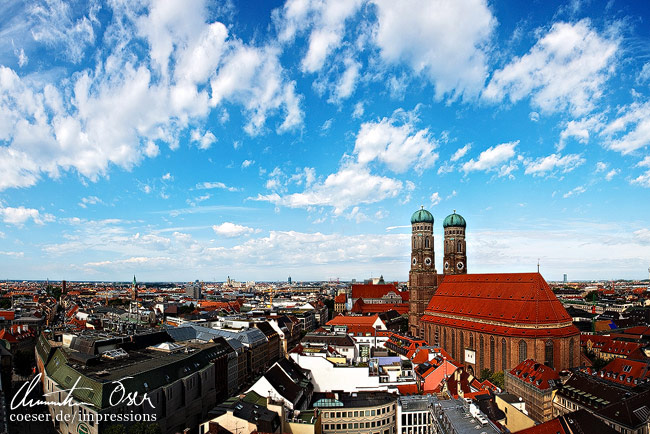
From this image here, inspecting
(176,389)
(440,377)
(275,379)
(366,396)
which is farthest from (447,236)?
(176,389)

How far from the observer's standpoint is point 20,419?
192 feet

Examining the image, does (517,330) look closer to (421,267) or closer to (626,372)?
(626,372)

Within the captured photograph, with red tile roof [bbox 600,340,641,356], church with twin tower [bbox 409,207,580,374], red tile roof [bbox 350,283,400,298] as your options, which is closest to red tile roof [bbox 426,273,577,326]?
church with twin tower [bbox 409,207,580,374]

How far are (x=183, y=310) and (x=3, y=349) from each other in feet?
288

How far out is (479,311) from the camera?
94812 mm

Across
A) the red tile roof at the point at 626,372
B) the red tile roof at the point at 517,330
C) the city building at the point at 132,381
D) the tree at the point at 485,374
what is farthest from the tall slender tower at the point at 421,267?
the city building at the point at 132,381

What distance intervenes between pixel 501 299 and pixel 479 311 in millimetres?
5557

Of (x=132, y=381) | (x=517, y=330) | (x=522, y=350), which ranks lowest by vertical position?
(x=522, y=350)

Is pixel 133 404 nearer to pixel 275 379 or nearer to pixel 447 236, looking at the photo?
pixel 275 379

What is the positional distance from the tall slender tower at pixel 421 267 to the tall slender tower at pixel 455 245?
4418 millimetres

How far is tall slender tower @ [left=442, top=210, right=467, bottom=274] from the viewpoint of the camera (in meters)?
123

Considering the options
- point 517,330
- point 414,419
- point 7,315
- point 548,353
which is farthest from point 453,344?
point 7,315

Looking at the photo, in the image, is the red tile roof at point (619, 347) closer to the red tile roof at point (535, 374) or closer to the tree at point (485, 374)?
the tree at point (485, 374)

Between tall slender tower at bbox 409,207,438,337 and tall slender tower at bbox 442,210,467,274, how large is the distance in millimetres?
4418
